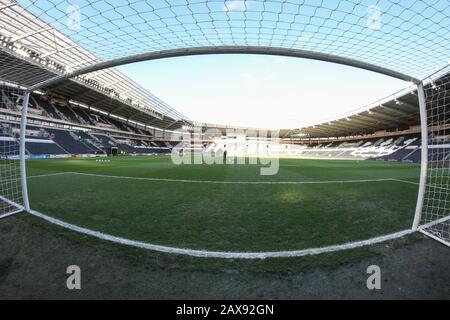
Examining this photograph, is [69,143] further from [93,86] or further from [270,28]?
[270,28]

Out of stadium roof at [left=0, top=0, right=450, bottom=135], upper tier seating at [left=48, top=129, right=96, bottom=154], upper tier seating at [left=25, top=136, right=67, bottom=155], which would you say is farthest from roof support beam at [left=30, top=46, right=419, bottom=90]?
upper tier seating at [left=48, top=129, right=96, bottom=154]

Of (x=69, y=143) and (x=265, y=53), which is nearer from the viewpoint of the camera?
(x=265, y=53)

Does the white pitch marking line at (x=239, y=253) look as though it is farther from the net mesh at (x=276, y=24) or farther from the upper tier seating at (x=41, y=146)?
the upper tier seating at (x=41, y=146)

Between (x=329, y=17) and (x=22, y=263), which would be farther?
(x=329, y=17)

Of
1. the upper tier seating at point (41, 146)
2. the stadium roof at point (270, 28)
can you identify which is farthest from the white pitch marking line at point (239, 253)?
the upper tier seating at point (41, 146)

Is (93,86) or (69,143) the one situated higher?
(93,86)

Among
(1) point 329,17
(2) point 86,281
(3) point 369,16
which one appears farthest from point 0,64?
(3) point 369,16

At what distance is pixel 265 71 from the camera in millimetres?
5012

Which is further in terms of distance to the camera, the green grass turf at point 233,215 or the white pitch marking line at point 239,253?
the green grass turf at point 233,215

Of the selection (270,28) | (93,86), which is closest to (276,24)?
(270,28)
